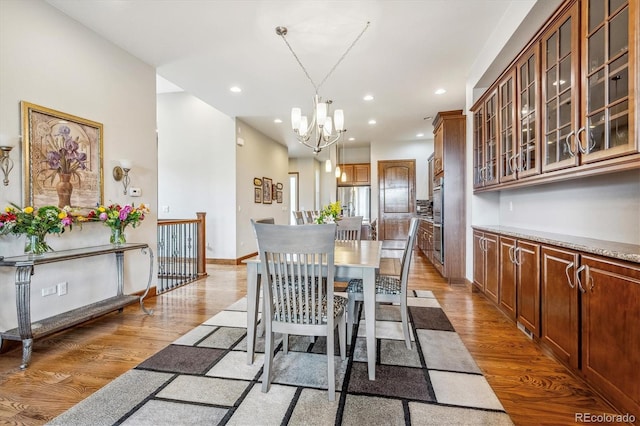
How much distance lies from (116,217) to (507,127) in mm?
4025

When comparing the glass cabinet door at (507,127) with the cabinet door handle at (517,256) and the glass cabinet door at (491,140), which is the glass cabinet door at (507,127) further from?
the cabinet door handle at (517,256)

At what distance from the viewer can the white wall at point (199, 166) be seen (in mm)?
6137

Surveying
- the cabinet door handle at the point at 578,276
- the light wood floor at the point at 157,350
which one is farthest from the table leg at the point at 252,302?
the cabinet door handle at the point at 578,276

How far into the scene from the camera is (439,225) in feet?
16.1

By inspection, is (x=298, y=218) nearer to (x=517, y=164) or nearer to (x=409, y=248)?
(x=409, y=248)

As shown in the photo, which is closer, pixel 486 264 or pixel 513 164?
pixel 513 164

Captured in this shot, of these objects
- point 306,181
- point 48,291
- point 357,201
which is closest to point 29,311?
point 48,291

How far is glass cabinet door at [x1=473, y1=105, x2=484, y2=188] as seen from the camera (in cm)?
388

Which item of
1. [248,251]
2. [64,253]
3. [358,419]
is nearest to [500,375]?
[358,419]

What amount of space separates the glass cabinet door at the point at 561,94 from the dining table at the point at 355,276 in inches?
57.7

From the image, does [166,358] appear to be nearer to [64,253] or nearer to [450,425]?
[64,253]

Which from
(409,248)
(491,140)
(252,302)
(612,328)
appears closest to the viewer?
(612,328)

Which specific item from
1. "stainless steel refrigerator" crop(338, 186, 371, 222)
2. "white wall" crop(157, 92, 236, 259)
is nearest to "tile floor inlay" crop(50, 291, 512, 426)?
"white wall" crop(157, 92, 236, 259)

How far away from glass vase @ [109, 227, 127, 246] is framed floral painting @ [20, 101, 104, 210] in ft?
1.16
